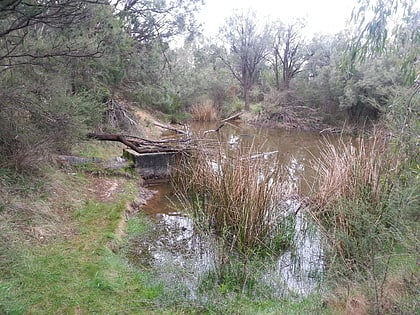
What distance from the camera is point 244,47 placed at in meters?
25.6

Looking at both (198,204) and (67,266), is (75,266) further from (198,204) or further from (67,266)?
(198,204)

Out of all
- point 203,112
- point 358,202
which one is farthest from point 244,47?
point 358,202

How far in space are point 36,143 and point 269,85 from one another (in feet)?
74.6

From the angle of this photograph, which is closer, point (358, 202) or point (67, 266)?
point (67, 266)

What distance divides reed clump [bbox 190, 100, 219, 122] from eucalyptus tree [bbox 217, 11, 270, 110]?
4685 millimetres

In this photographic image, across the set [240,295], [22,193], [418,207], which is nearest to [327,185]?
[418,207]

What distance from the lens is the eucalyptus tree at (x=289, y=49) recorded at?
23859 mm

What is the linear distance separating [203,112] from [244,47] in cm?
832

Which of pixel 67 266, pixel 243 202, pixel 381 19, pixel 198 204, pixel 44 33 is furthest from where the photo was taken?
pixel 44 33

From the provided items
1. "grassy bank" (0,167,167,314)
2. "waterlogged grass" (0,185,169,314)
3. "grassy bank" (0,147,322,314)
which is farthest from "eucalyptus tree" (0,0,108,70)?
"waterlogged grass" (0,185,169,314)

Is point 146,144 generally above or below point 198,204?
above

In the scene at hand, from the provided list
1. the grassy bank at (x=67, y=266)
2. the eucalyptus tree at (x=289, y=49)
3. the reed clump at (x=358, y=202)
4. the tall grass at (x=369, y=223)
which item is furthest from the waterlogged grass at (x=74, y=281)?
the eucalyptus tree at (x=289, y=49)

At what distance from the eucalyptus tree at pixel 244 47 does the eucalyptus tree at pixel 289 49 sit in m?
0.75

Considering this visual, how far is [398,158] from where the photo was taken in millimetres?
4062
